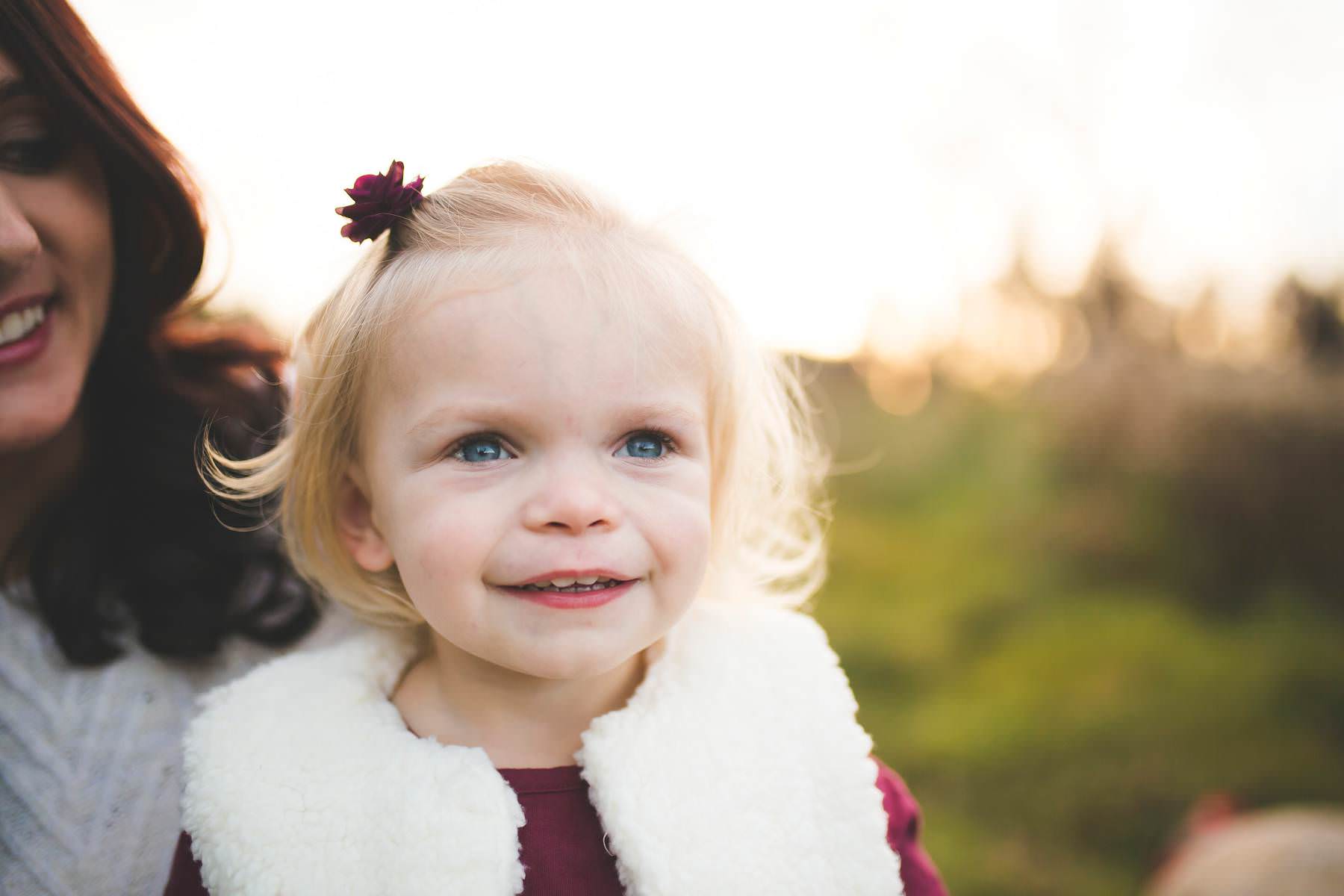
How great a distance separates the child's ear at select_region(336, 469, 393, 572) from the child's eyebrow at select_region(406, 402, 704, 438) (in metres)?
0.27

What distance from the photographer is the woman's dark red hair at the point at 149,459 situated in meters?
1.67

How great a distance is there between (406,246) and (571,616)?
65cm

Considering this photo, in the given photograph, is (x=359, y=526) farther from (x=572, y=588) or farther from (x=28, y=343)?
(x=28, y=343)

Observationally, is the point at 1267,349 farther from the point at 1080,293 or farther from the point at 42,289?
the point at 42,289

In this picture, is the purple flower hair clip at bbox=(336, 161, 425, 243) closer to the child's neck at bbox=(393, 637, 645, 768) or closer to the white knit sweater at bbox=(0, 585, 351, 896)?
the child's neck at bbox=(393, 637, 645, 768)

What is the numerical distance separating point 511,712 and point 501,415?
1.62 feet

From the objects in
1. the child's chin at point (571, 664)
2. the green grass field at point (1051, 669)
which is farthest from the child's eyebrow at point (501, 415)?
the green grass field at point (1051, 669)

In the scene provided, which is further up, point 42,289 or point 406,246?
point 406,246

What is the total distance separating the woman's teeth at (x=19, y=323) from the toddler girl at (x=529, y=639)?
489 millimetres

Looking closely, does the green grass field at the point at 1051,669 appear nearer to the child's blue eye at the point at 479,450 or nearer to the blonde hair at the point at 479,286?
the blonde hair at the point at 479,286

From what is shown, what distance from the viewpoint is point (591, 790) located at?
1386 mm

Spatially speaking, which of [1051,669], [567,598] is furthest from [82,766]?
[1051,669]

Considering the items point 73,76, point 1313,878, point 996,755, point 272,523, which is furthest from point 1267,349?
point 73,76

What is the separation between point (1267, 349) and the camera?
479cm
